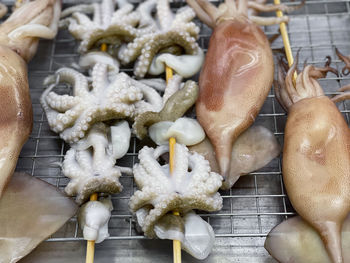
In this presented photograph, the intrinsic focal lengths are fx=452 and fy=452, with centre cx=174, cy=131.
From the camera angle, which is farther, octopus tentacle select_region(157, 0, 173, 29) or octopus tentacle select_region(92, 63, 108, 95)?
octopus tentacle select_region(157, 0, 173, 29)

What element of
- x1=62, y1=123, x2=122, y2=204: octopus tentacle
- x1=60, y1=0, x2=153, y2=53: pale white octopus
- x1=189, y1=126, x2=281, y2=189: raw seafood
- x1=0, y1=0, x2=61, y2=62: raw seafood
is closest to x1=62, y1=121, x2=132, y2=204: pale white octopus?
x1=62, y1=123, x2=122, y2=204: octopus tentacle

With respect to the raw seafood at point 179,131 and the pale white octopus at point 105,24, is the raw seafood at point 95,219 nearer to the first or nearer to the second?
the raw seafood at point 179,131

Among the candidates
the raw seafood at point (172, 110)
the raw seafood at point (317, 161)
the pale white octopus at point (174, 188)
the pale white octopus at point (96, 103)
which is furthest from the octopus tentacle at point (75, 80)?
the raw seafood at point (317, 161)

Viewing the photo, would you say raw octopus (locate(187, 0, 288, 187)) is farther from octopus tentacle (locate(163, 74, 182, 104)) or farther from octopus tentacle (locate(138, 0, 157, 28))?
octopus tentacle (locate(138, 0, 157, 28))

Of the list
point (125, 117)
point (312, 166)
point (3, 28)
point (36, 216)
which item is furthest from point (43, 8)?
point (312, 166)

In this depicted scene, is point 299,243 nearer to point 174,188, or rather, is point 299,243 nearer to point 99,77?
point 174,188

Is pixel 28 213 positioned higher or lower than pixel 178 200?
lower

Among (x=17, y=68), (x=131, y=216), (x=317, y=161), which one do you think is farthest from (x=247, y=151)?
(x=17, y=68)
